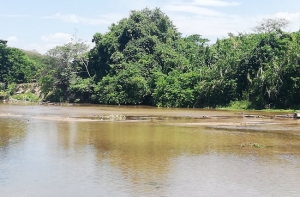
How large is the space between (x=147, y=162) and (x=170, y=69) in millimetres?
42694

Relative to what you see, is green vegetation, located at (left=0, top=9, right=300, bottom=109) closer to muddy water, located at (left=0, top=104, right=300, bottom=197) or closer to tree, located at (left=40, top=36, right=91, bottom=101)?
tree, located at (left=40, top=36, right=91, bottom=101)

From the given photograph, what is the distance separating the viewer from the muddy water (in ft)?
36.7

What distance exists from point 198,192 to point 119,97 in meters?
44.7

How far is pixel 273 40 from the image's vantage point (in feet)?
154

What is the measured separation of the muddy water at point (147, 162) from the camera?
441 inches

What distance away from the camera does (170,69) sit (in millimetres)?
56719

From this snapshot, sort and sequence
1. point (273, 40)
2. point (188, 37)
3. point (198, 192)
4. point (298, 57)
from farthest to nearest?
point (188, 37)
point (273, 40)
point (298, 57)
point (198, 192)

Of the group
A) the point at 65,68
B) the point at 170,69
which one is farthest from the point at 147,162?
the point at 65,68

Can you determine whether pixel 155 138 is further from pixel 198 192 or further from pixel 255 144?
pixel 198 192

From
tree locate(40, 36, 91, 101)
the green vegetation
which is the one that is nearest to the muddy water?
the green vegetation

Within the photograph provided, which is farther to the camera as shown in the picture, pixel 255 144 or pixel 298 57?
pixel 298 57

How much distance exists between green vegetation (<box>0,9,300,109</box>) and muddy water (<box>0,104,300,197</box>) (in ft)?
67.2

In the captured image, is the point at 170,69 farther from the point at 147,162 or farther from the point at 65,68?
the point at 147,162

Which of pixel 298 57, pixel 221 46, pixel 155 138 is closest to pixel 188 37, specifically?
pixel 221 46
